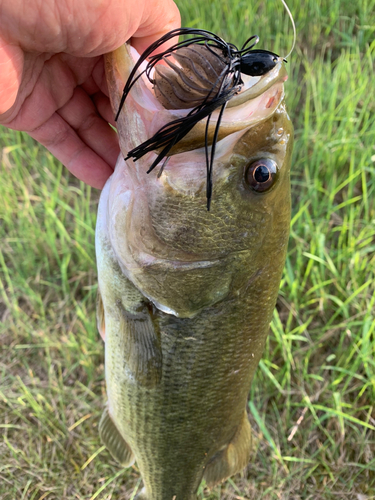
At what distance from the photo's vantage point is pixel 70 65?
1308 mm

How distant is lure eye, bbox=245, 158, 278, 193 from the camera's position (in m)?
0.94

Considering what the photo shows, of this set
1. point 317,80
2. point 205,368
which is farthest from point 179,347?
point 317,80

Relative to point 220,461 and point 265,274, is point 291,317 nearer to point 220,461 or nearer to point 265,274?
point 220,461

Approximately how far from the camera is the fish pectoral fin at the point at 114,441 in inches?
60.2

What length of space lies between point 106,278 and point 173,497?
97 cm

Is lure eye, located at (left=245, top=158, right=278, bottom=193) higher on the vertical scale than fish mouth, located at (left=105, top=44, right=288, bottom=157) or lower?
lower

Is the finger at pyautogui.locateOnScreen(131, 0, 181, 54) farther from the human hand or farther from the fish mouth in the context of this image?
the fish mouth

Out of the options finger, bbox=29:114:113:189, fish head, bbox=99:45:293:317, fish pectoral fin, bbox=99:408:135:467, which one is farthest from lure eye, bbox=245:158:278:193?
fish pectoral fin, bbox=99:408:135:467

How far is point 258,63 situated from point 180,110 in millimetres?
210

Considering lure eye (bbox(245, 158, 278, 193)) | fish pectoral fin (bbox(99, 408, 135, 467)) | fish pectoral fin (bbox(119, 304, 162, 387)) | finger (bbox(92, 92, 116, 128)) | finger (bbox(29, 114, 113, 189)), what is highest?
finger (bbox(92, 92, 116, 128))

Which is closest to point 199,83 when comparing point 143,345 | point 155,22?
point 155,22

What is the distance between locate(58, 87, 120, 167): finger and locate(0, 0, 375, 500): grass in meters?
0.73

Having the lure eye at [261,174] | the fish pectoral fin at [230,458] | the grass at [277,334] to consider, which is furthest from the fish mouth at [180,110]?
the grass at [277,334]

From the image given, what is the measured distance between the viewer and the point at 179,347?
116cm
